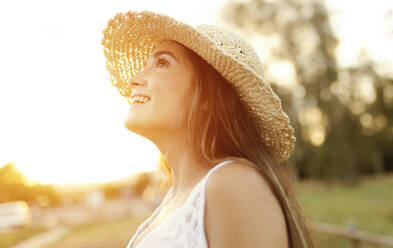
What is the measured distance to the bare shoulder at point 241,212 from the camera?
1351 millimetres

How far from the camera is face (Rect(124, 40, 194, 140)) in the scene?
172cm

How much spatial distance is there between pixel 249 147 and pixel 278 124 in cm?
15

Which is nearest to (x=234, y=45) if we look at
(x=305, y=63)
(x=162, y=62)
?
(x=162, y=62)

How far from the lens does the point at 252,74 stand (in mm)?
1662

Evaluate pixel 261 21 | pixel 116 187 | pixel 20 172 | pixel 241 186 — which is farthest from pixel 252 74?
pixel 116 187

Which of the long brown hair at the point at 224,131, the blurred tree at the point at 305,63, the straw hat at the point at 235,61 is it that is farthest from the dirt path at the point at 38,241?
the long brown hair at the point at 224,131

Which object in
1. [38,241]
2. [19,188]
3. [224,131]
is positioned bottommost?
[19,188]

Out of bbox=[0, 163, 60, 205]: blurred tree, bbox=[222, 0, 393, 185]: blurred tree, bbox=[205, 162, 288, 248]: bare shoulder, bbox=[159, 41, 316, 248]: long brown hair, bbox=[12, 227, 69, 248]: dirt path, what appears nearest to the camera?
bbox=[205, 162, 288, 248]: bare shoulder

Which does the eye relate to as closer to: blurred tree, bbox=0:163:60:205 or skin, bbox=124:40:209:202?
skin, bbox=124:40:209:202

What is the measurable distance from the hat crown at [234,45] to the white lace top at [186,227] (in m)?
0.42

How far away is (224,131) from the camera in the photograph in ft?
5.60

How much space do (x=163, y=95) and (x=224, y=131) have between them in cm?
26

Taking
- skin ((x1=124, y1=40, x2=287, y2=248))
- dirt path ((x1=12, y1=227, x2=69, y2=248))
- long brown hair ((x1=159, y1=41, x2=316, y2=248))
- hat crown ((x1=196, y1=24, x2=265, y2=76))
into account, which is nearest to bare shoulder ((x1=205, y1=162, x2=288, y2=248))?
skin ((x1=124, y1=40, x2=287, y2=248))

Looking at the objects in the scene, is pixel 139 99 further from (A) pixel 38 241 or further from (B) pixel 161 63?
(A) pixel 38 241
